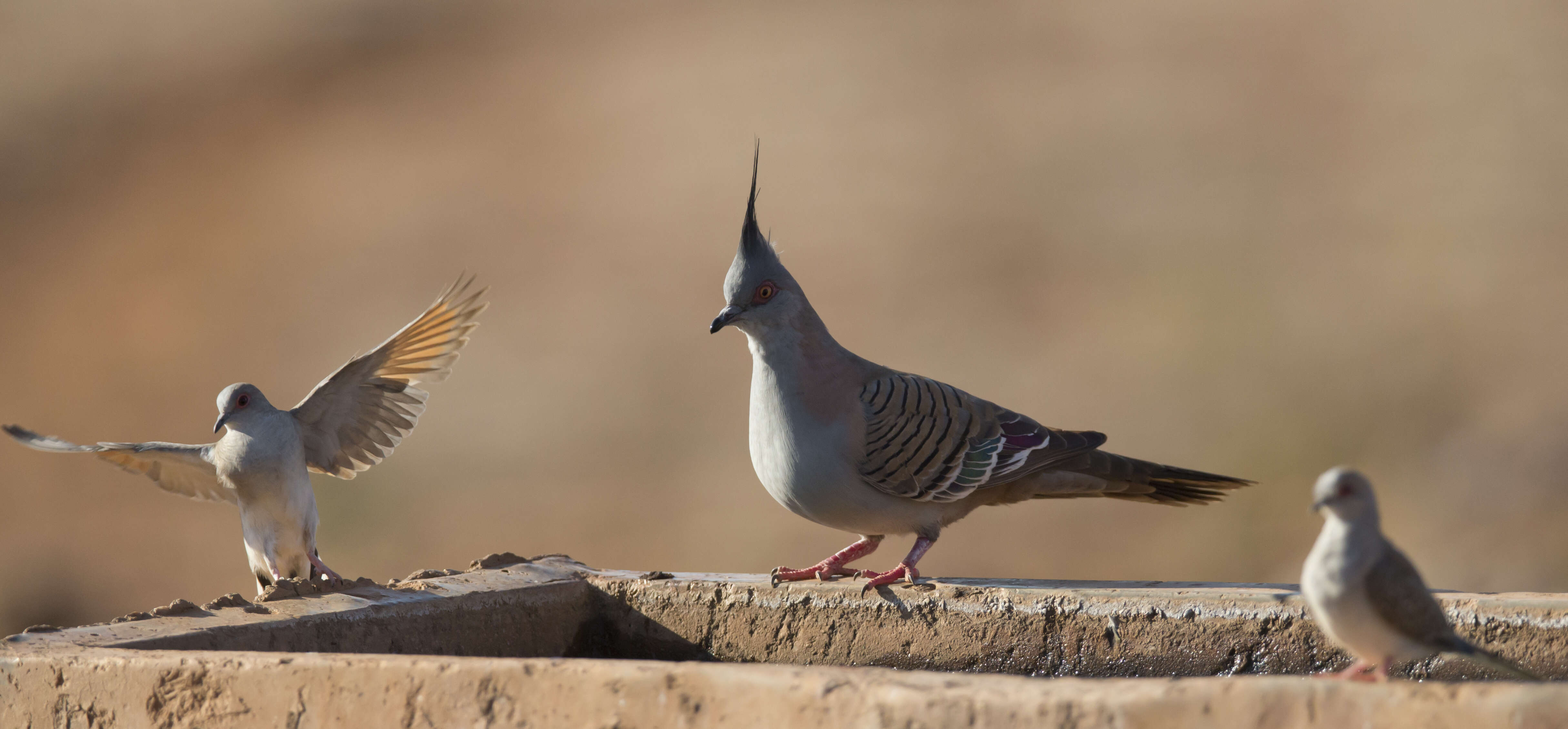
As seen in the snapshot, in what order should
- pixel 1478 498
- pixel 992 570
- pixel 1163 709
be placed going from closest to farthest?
pixel 1163 709
pixel 1478 498
pixel 992 570

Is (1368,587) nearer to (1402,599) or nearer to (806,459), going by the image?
(1402,599)

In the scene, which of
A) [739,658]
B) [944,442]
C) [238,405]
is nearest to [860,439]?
[944,442]

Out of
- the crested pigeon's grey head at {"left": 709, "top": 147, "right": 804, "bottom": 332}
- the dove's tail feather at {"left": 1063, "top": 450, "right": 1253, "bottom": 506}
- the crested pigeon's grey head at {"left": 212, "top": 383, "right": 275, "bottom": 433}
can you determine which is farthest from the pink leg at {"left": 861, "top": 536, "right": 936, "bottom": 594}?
the crested pigeon's grey head at {"left": 212, "top": 383, "right": 275, "bottom": 433}

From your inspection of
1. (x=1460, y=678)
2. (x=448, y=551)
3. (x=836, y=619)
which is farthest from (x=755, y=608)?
(x=448, y=551)

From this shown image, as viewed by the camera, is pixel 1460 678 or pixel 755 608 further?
pixel 755 608

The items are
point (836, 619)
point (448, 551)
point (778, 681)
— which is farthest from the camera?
point (448, 551)

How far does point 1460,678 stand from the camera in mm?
3408

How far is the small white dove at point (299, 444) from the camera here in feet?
15.2

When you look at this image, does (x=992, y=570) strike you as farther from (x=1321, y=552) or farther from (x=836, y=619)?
(x=1321, y=552)

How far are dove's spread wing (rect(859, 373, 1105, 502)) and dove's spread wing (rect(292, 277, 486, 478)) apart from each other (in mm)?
1889

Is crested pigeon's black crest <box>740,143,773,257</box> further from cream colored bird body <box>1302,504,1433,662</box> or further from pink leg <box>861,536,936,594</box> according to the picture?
cream colored bird body <box>1302,504,1433,662</box>

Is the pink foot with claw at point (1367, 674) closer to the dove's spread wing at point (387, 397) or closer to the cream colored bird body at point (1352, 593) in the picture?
the cream colored bird body at point (1352, 593)

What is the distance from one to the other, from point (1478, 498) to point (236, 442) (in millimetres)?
8330

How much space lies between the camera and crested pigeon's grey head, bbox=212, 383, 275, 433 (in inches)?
183
